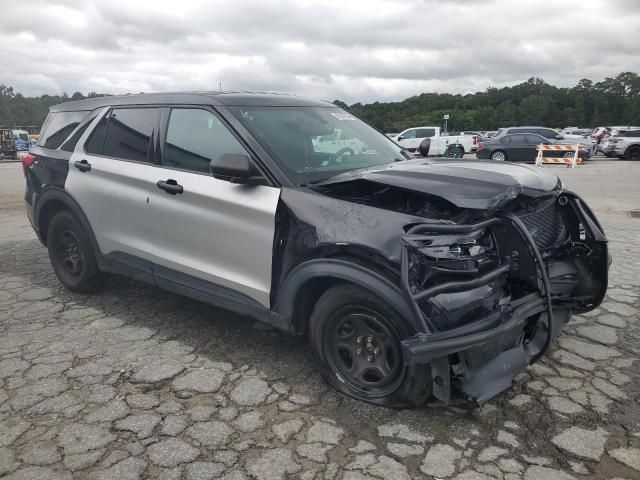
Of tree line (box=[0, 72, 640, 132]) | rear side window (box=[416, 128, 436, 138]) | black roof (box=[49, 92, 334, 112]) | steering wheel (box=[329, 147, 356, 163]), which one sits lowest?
steering wheel (box=[329, 147, 356, 163])

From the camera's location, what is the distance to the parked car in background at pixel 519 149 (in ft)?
71.5

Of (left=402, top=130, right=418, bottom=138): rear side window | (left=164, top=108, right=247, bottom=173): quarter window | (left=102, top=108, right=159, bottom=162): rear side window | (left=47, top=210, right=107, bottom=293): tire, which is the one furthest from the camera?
(left=402, top=130, right=418, bottom=138): rear side window

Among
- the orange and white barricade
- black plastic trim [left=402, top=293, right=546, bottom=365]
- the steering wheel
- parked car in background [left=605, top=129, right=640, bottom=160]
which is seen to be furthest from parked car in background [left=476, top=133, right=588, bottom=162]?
black plastic trim [left=402, top=293, right=546, bottom=365]

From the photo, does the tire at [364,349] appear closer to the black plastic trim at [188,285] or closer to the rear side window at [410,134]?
the black plastic trim at [188,285]

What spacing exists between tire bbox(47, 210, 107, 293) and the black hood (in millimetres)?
2521

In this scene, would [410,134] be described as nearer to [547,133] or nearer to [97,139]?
[547,133]

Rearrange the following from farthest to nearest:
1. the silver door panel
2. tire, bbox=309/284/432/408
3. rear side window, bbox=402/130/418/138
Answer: rear side window, bbox=402/130/418/138
the silver door panel
tire, bbox=309/284/432/408

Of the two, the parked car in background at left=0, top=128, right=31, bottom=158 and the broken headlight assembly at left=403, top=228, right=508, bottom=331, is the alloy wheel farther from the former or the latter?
the parked car in background at left=0, top=128, right=31, bottom=158

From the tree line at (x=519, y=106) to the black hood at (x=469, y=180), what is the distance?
73.2m

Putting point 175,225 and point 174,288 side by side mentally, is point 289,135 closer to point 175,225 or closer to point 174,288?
point 175,225

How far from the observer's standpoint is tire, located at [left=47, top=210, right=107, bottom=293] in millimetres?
4562

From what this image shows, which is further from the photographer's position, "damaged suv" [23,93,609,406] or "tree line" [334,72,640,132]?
"tree line" [334,72,640,132]

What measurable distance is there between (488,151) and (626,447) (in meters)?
20.7

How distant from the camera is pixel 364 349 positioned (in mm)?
2934
